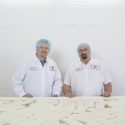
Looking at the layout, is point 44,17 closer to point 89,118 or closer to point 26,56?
point 26,56

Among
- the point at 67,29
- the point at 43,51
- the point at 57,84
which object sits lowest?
the point at 57,84

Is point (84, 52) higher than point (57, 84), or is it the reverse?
point (84, 52)

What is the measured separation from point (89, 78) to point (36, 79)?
68 centimetres

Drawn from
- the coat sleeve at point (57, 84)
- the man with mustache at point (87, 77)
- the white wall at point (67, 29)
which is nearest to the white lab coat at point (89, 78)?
the man with mustache at point (87, 77)

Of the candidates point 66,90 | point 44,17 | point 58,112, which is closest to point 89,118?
point 58,112

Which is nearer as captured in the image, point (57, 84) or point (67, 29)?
point (57, 84)

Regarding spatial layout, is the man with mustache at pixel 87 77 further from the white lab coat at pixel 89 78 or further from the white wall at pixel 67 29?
the white wall at pixel 67 29

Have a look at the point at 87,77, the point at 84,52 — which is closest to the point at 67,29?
the point at 84,52

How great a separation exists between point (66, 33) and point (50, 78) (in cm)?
76

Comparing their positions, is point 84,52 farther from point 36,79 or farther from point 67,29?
point 36,79

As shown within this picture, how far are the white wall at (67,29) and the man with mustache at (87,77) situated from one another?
1.08 ft

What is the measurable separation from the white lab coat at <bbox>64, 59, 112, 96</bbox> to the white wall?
342 mm

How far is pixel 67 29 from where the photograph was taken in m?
3.40

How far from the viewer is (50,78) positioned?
303cm
